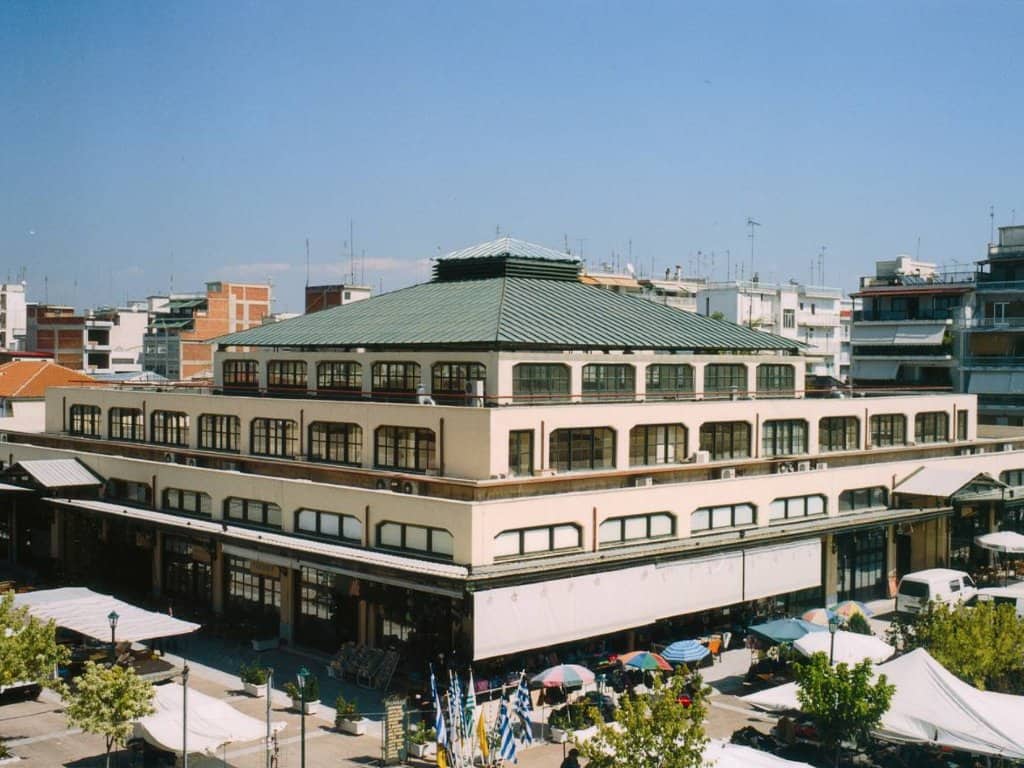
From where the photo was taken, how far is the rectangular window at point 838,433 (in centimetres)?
5277

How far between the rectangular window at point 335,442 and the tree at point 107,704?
16.6 meters

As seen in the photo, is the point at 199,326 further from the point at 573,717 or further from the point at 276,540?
the point at 573,717

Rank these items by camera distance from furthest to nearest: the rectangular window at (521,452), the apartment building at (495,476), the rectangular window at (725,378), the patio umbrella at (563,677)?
the rectangular window at (725,378), the rectangular window at (521,452), the apartment building at (495,476), the patio umbrella at (563,677)

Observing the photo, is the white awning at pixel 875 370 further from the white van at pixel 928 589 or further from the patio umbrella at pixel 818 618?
the patio umbrella at pixel 818 618

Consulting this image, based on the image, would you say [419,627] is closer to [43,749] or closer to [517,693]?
[517,693]

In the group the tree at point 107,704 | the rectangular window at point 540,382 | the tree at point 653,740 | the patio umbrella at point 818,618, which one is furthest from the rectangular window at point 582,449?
the tree at point 653,740

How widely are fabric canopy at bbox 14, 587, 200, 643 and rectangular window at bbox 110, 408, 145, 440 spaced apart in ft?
47.9

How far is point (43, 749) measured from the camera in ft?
109

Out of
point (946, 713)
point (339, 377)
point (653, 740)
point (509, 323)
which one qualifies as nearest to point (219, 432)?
point (339, 377)

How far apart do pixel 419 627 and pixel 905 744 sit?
1610 cm

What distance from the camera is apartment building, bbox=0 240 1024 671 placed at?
3959 cm

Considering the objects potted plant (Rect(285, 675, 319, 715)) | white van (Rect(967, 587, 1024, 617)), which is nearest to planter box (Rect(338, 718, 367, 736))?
potted plant (Rect(285, 675, 319, 715))

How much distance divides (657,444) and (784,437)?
830cm

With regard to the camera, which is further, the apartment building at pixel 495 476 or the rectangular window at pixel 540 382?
the rectangular window at pixel 540 382
